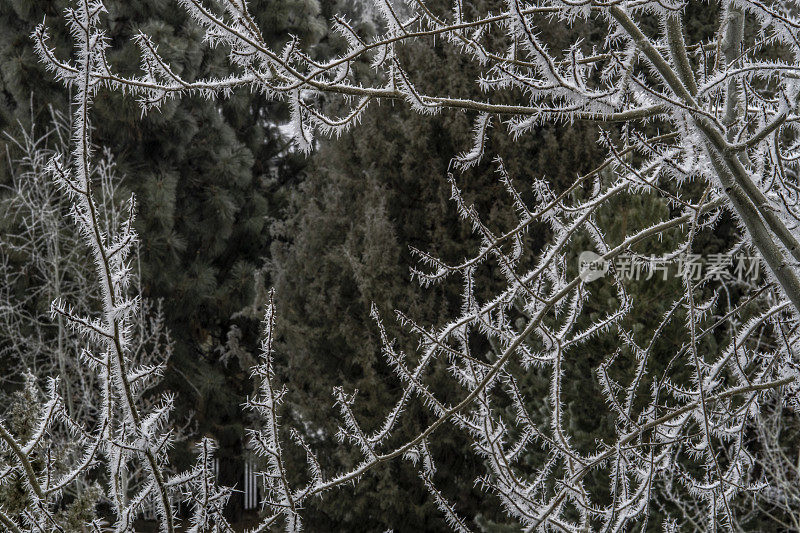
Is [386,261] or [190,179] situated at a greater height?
[190,179]

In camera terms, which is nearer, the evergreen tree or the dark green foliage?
the dark green foliage

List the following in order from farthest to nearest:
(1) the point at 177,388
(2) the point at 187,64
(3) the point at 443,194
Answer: (1) the point at 177,388, (2) the point at 187,64, (3) the point at 443,194

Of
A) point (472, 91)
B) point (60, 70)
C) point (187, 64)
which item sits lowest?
point (60, 70)

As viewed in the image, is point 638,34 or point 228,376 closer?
point 638,34

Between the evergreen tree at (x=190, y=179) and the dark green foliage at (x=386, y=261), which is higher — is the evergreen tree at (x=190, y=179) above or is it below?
above

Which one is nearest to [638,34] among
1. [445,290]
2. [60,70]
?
[60,70]

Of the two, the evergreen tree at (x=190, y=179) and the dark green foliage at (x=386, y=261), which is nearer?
the dark green foliage at (x=386, y=261)

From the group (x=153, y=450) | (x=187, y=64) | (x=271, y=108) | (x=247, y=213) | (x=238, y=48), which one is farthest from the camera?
(x=271, y=108)

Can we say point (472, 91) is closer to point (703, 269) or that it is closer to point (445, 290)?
point (445, 290)

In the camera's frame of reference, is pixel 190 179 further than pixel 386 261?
Yes

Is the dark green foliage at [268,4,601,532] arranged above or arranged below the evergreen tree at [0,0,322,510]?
below

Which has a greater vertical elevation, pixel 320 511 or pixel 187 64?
pixel 187 64
